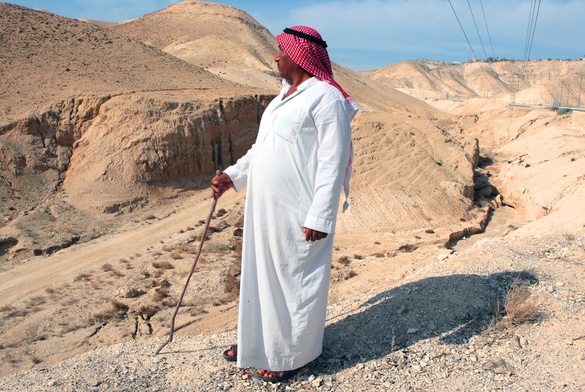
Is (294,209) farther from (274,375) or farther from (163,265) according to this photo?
(163,265)

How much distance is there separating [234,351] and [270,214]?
3.69 feet

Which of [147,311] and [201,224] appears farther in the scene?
[201,224]

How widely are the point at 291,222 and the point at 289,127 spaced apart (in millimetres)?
564

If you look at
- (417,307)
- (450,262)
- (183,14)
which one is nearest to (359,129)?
(450,262)

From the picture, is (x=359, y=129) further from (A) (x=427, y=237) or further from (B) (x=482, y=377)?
(B) (x=482, y=377)

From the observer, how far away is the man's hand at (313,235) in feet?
9.89

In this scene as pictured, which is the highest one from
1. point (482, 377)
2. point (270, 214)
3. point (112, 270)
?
point (270, 214)

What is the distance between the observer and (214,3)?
51219 mm

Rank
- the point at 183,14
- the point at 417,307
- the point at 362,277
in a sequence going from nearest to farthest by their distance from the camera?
the point at 417,307 < the point at 362,277 < the point at 183,14

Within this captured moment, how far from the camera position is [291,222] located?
3121 mm

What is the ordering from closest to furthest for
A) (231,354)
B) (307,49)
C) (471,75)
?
1. (307,49)
2. (231,354)
3. (471,75)

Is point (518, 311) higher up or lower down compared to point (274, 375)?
higher up

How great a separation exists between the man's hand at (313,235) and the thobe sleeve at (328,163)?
0.12 ft

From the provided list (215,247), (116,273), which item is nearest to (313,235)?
(116,273)
